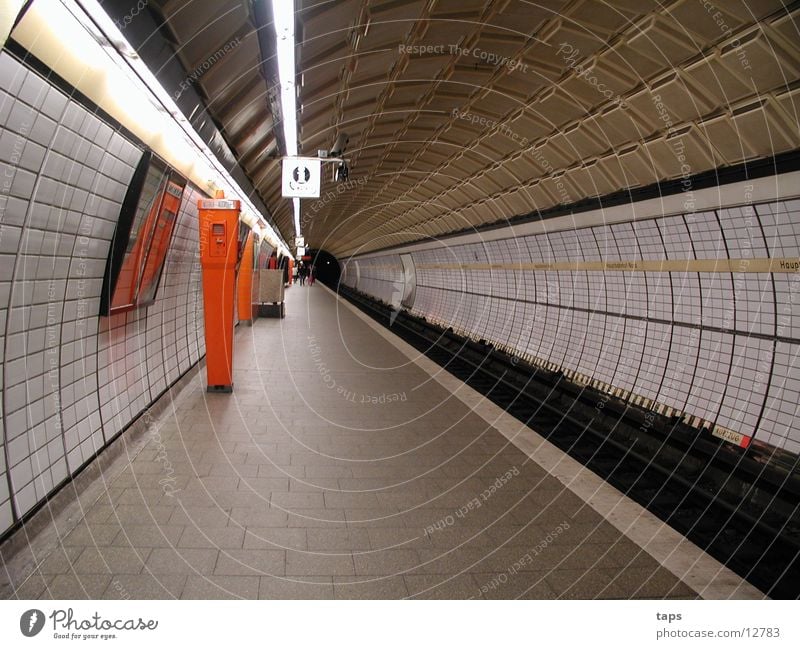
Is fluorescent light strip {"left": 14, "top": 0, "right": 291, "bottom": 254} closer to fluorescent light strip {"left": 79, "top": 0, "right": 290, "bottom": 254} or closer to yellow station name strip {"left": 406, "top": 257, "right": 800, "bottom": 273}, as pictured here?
fluorescent light strip {"left": 79, "top": 0, "right": 290, "bottom": 254}

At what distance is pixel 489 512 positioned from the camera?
13.6 ft

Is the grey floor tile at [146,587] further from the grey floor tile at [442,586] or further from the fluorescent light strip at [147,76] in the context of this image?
the fluorescent light strip at [147,76]

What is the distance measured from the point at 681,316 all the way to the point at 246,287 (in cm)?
1101

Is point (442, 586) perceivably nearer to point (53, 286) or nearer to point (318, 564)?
point (318, 564)

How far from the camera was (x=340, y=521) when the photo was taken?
12.7 ft

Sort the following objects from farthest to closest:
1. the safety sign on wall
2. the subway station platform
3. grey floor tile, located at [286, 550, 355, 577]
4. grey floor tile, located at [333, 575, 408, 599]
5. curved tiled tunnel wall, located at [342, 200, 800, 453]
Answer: the safety sign on wall → curved tiled tunnel wall, located at [342, 200, 800, 453] → grey floor tile, located at [286, 550, 355, 577] → the subway station platform → grey floor tile, located at [333, 575, 408, 599]

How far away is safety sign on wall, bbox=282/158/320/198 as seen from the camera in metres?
8.03

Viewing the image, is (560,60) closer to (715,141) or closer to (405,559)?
(715,141)

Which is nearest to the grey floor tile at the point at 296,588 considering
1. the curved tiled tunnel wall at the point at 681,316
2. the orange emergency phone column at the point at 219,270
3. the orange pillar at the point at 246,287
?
the orange emergency phone column at the point at 219,270

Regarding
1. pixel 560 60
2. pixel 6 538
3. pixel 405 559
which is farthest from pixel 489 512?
pixel 560 60

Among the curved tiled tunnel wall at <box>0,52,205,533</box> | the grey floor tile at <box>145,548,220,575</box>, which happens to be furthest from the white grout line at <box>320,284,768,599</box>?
the curved tiled tunnel wall at <box>0,52,205,533</box>

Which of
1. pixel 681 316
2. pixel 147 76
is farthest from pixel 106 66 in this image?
pixel 681 316
